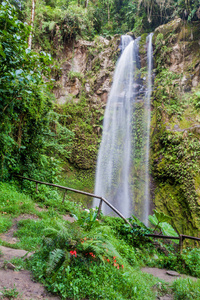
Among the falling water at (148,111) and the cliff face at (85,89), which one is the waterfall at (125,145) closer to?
the falling water at (148,111)

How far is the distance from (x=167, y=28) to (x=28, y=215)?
44.8 feet

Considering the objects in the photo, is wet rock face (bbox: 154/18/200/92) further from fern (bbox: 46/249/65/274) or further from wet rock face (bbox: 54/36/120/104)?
fern (bbox: 46/249/65/274)

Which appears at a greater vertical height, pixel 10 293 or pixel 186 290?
pixel 10 293

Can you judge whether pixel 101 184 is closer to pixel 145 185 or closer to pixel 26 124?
pixel 145 185

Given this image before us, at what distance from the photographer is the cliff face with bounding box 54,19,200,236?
8172mm

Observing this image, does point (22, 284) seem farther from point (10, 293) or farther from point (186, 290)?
point (186, 290)

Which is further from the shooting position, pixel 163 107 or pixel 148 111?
pixel 148 111

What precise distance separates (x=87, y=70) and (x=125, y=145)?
624cm

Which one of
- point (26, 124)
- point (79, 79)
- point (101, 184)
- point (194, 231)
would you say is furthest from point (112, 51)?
point (194, 231)

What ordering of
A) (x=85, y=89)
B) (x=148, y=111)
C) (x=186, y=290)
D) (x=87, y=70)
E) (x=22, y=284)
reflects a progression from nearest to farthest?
(x=22, y=284) → (x=186, y=290) → (x=148, y=111) → (x=85, y=89) → (x=87, y=70)

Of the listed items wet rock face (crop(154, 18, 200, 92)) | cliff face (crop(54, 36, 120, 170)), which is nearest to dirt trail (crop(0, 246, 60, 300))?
cliff face (crop(54, 36, 120, 170))

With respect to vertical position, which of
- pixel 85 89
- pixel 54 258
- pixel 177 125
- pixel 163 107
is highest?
pixel 85 89

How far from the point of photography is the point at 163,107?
10180 millimetres

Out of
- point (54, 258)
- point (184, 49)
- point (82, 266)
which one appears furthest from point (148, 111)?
point (54, 258)
